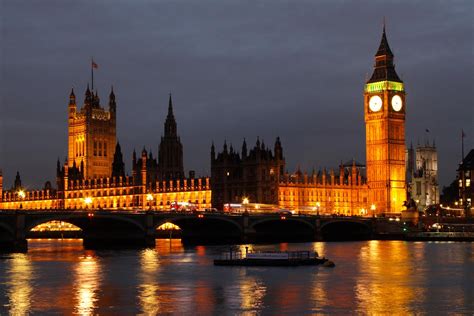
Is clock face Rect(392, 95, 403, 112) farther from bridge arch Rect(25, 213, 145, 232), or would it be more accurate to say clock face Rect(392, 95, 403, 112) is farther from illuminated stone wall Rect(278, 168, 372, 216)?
bridge arch Rect(25, 213, 145, 232)

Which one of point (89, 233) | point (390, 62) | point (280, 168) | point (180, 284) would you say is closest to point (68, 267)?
point (180, 284)

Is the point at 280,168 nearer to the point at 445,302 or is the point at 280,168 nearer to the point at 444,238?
the point at 444,238

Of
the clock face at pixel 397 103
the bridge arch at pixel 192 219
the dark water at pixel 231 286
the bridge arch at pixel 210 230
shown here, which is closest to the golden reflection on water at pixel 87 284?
the dark water at pixel 231 286

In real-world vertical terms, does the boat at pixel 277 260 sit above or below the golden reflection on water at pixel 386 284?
above

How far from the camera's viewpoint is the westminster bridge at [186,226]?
353 feet

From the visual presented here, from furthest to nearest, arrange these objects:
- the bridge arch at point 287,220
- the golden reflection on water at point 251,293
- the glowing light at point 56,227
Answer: the glowing light at point 56,227 → the bridge arch at point 287,220 → the golden reflection on water at point 251,293

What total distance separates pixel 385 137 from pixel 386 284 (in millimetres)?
111623

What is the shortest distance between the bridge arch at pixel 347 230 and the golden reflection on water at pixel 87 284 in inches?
2308

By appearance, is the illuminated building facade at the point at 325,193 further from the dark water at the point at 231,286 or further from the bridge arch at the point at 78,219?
the dark water at the point at 231,286

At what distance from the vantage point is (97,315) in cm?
5144

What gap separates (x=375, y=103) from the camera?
178 meters

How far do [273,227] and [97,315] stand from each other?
95.7 m

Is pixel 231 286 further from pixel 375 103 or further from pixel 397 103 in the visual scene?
pixel 397 103

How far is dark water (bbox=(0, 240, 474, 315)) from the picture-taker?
54.5m
